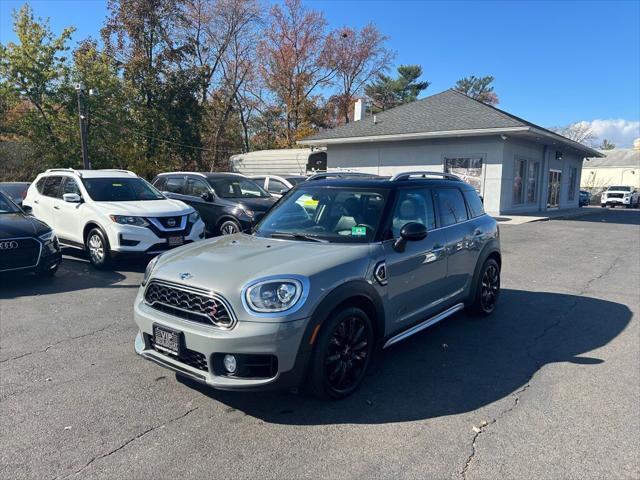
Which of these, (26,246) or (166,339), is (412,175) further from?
(26,246)

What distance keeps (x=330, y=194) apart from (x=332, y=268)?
4.36 ft

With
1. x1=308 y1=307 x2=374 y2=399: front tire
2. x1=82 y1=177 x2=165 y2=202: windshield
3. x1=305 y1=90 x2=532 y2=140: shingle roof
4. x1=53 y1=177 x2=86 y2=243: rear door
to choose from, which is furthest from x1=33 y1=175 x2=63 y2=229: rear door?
x1=305 y1=90 x2=532 y2=140: shingle roof

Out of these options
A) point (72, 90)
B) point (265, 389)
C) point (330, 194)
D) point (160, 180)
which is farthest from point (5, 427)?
point (72, 90)

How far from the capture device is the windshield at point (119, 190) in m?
8.66

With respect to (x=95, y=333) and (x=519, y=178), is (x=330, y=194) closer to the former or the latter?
(x=95, y=333)

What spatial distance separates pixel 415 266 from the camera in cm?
420

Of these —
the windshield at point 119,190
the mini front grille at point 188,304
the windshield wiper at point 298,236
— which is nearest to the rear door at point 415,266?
the windshield wiper at point 298,236

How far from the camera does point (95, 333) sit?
197 inches

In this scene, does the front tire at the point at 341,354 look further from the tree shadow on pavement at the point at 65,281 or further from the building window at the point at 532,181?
the building window at the point at 532,181

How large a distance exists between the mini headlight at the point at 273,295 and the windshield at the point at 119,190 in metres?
6.52

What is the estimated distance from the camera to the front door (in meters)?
26.0

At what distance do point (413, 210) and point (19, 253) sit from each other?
5.68 m

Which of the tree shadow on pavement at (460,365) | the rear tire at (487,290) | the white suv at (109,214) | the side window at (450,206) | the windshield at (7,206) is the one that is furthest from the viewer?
the white suv at (109,214)

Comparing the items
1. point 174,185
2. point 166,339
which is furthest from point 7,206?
point 166,339
